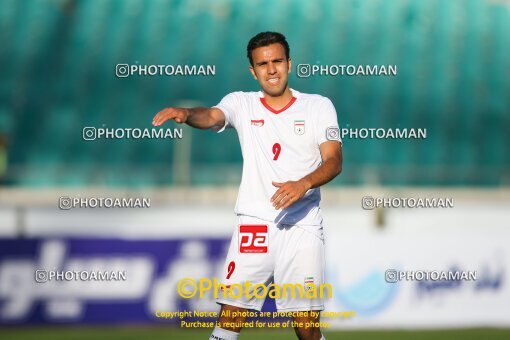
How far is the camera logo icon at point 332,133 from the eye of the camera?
4.75 metres

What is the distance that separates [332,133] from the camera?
477 cm

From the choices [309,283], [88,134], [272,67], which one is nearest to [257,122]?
[272,67]

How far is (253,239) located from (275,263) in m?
0.21

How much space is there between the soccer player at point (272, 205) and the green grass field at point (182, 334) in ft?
11.9

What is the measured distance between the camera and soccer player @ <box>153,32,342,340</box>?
4793 mm

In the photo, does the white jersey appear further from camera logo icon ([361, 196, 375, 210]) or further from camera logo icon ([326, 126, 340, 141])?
camera logo icon ([361, 196, 375, 210])

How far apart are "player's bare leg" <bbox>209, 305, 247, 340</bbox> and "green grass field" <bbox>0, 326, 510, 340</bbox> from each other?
3509 mm

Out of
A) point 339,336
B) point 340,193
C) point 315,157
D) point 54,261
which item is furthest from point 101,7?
point 315,157

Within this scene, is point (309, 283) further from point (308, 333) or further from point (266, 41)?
point (266, 41)

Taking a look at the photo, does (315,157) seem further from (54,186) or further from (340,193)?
(54,186)

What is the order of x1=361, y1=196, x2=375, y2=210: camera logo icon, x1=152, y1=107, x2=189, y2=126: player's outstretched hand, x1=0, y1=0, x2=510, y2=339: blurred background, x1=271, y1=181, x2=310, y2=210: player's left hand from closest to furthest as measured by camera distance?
x1=271, y1=181, x2=310, y2=210: player's left hand < x1=152, y1=107, x2=189, y2=126: player's outstretched hand < x1=361, y1=196, x2=375, y2=210: camera logo icon < x1=0, y1=0, x2=510, y2=339: blurred background

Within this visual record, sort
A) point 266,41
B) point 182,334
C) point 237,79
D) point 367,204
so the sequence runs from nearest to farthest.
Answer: point 266,41, point 182,334, point 367,204, point 237,79

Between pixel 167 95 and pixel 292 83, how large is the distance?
2.34 metres

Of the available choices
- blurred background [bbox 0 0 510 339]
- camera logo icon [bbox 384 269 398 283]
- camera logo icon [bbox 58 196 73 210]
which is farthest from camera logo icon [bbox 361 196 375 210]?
camera logo icon [bbox 58 196 73 210]
